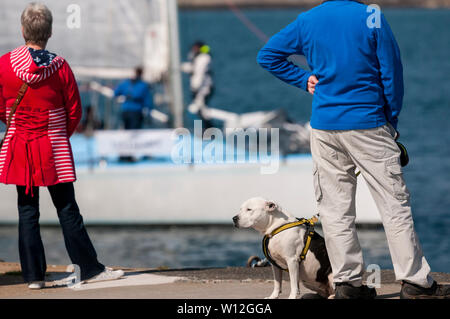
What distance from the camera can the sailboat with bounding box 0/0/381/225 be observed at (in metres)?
17.3

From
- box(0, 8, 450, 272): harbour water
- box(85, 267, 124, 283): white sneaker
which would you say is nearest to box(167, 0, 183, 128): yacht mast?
box(0, 8, 450, 272): harbour water

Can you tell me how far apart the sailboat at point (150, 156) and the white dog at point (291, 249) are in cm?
1088

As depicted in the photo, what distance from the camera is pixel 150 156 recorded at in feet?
58.7

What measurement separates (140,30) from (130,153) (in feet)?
8.61

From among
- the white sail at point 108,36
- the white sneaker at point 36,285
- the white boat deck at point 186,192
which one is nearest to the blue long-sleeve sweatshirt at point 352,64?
the white sneaker at point 36,285

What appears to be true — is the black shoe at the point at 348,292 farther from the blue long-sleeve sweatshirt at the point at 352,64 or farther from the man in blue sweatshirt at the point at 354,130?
the blue long-sleeve sweatshirt at the point at 352,64

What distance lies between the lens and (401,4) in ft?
481

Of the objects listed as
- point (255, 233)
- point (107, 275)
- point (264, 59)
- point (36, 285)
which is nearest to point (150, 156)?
point (255, 233)

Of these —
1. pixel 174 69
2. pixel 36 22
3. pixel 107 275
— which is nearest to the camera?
pixel 36 22

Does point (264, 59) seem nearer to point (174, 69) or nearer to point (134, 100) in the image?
point (134, 100)

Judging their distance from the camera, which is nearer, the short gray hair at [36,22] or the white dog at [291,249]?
the white dog at [291,249]

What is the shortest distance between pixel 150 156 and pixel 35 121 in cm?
1144

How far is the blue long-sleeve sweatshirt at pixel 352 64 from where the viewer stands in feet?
18.2
